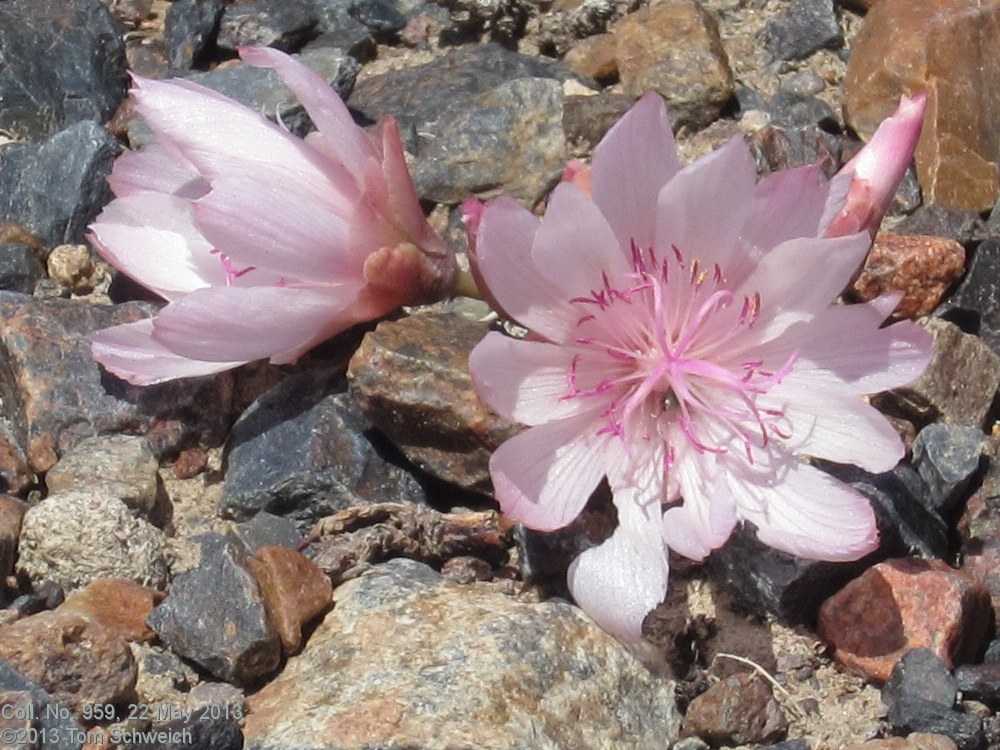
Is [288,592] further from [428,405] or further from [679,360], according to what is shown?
[679,360]

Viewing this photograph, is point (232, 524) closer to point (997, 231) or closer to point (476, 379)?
point (476, 379)

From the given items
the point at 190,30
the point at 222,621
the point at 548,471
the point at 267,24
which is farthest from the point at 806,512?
the point at 190,30

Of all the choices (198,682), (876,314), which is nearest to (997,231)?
(876,314)

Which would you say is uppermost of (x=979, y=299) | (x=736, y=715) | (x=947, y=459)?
(x=979, y=299)

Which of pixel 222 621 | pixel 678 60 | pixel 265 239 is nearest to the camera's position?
pixel 222 621

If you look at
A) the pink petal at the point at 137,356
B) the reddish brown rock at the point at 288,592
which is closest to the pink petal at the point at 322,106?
the pink petal at the point at 137,356

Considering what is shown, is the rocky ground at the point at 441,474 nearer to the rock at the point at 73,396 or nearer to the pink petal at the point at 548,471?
the rock at the point at 73,396

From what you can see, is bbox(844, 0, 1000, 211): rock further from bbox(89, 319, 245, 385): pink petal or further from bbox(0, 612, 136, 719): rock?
bbox(0, 612, 136, 719): rock

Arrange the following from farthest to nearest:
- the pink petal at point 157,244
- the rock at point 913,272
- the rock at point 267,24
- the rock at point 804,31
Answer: the rock at point 267,24 < the rock at point 804,31 < the rock at point 913,272 < the pink petal at point 157,244
